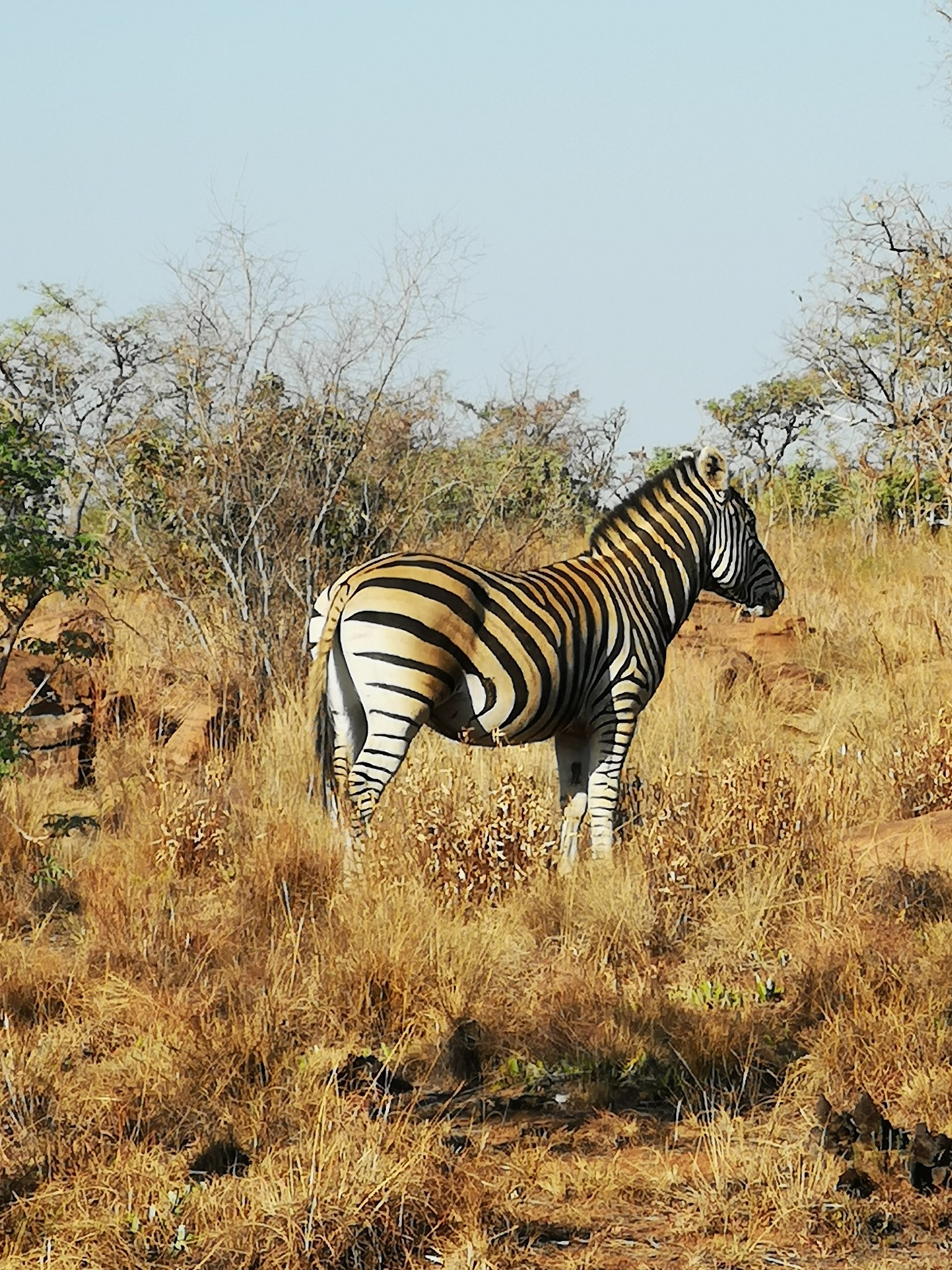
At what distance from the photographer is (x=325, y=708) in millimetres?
6535

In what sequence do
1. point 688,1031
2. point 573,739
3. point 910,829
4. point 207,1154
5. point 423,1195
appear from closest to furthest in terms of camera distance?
point 423,1195 → point 207,1154 → point 688,1031 → point 910,829 → point 573,739

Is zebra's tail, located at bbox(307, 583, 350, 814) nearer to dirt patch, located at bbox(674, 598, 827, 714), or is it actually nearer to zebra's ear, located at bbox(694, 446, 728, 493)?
zebra's ear, located at bbox(694, 446, 728, 493)

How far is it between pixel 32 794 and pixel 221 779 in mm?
1043

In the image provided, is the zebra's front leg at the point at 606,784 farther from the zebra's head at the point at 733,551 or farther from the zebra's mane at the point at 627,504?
the zebra's head at the point at 733,551

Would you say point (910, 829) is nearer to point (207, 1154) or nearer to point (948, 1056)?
point (948, 1056)

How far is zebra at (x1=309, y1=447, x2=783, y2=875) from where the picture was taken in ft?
20.7

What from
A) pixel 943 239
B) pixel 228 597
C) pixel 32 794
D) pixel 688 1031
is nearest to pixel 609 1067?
pixel 688 1031

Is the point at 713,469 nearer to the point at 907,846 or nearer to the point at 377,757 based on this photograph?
the point at 907,846

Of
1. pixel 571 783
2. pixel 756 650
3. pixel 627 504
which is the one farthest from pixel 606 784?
pixel 756 650

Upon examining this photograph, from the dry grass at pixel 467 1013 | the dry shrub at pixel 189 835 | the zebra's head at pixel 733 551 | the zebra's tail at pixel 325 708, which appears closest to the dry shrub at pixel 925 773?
the dry grass at pixel 467 1013

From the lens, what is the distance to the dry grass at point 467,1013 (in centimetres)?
368

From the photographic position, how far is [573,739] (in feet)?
23.7

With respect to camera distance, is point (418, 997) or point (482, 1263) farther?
point (418, 997)

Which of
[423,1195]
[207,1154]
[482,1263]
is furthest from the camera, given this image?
[207,1154]
